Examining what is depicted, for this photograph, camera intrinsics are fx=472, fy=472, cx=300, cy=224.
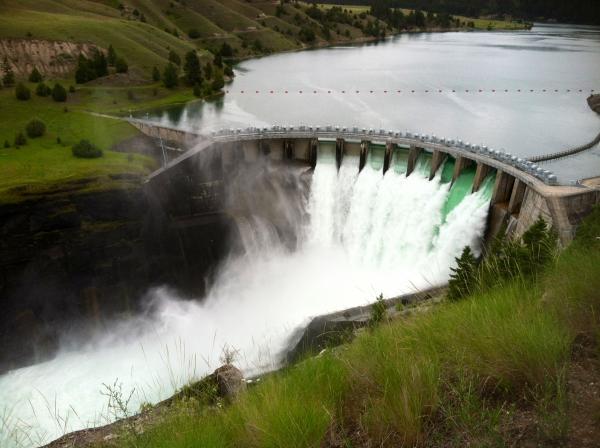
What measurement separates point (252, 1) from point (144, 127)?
11231 cm

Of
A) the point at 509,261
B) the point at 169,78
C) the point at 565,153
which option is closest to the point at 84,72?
the point at 169,78

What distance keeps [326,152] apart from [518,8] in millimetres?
181196

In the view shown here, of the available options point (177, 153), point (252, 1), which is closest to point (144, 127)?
point (177, 153)

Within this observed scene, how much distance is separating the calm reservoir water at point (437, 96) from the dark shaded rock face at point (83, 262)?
75.3 ft

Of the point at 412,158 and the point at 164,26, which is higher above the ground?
the point at 164,26

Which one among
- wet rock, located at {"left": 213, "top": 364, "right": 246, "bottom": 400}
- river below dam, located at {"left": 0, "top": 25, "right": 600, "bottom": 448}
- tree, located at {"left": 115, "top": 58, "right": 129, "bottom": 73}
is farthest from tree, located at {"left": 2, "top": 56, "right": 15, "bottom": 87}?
wet rock, located at {"left": 213, "top": 364, "right": 246, "bottom": 400}

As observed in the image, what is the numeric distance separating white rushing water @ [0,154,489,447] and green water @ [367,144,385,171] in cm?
62

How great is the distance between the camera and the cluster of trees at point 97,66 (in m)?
58.3

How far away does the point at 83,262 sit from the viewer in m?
27.9

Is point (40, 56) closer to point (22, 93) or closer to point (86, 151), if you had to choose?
point (22, 93)

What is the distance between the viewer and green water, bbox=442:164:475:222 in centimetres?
2869

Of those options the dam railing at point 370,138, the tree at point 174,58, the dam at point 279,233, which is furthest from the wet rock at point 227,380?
the tree at point 174,58

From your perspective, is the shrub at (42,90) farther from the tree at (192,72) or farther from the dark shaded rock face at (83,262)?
the dark shaded rock face at (83,262)

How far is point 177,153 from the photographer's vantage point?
3509 centimetres
